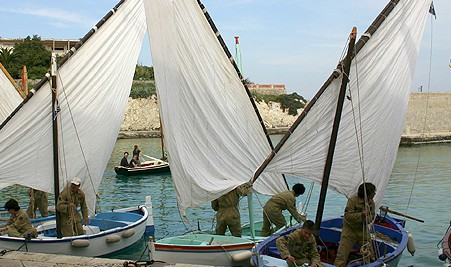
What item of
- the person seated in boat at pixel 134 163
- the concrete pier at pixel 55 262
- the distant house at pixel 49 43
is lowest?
the person seated in boat at pixel 134 163

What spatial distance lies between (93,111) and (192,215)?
9484mm

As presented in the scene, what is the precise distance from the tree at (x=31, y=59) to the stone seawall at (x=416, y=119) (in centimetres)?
1433

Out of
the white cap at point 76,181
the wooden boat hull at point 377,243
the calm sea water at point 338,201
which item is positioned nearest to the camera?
the wooden boat hull at point 377,243

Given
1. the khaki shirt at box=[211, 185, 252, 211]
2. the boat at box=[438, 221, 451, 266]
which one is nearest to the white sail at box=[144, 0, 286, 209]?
the khaki shirt at box=[211, 185, 252, 211]

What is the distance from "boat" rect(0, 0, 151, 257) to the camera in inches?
600

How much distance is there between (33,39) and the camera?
8838 cm

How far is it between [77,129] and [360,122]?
799 centimetres

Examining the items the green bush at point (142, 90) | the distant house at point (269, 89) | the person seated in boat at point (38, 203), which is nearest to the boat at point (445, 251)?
the person seated in boat at point (38, 203)

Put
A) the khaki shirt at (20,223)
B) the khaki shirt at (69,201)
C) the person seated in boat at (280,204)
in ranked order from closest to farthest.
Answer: the person seated in boat at (280,204) < the khaki shirt at (20,223) < the khaki shirt at (69,201)

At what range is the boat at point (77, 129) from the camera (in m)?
15.2

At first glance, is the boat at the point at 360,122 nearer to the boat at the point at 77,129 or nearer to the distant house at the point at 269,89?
the boat at the point at 77,129

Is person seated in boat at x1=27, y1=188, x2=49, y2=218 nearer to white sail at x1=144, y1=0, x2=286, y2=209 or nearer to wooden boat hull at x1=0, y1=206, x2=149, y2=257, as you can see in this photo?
wooden boat hull at x1=0, y1=206, x2=149, y2=257

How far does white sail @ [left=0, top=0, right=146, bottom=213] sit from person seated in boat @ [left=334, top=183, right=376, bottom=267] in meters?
7.81

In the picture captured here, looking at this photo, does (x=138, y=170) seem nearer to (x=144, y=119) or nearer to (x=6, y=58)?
(x=6, y=58)
